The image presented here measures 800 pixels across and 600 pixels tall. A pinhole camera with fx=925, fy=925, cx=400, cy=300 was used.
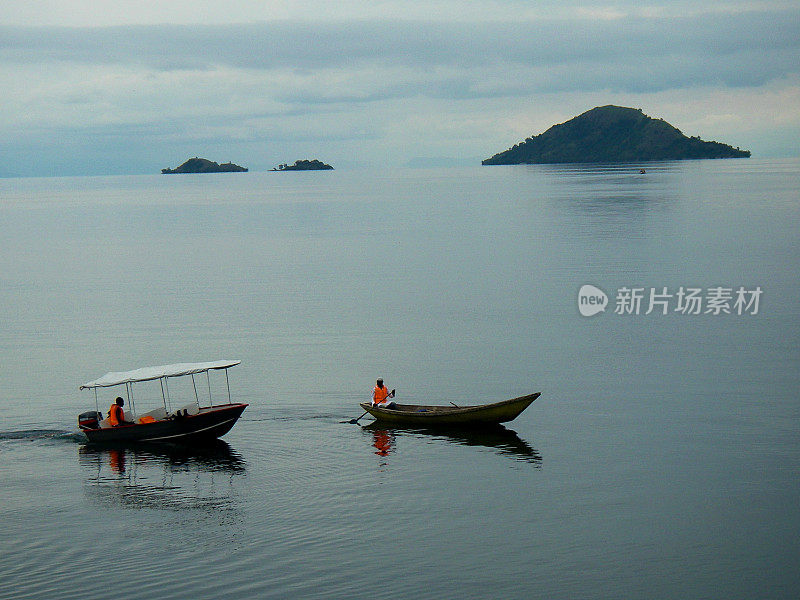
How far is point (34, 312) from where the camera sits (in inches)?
2874

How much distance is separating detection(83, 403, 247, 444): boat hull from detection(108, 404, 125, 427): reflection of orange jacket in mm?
430

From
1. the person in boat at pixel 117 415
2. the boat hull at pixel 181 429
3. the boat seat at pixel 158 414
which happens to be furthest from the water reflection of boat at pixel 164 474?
the boat seat at pixel 158 414

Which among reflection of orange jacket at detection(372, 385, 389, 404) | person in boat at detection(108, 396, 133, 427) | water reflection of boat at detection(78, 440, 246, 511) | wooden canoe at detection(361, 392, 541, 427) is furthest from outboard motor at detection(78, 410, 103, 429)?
reflection of orange jacket at detection(372, 385, 389, 404)

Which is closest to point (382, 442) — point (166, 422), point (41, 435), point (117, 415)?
point (166, 422)

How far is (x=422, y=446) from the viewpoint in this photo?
3809 centimetres

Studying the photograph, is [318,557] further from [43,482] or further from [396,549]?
[43,482]

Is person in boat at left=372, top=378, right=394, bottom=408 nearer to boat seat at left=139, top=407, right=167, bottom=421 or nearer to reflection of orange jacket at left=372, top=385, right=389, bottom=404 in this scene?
reflection of orange jacket at left=372, top=385, right=389, bottom=404

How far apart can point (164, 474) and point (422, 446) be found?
406 inches

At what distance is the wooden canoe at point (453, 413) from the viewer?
39.0 meters

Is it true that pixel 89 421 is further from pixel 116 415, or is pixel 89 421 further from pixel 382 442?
pixel 382 442

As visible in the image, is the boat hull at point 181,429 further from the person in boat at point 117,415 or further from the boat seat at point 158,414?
the boat seat at point 158,414

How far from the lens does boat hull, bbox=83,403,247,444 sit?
38625 millimetres

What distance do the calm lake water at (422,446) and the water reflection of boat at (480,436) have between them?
7.3 inches

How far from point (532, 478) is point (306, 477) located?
826cm
